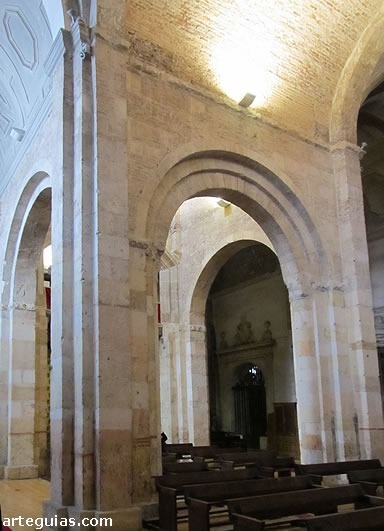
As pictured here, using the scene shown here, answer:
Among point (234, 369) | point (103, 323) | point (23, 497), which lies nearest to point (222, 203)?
point (234, 369)

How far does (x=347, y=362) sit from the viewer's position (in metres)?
10.7

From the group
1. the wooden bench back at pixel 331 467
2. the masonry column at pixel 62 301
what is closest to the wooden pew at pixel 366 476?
the wooden bench back at pixel 331 467

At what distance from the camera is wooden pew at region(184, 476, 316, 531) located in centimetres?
571

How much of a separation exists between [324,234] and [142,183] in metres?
4.14

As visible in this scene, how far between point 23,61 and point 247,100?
4249mm

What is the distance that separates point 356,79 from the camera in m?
11.6

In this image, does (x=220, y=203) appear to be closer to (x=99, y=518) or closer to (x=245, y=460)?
(x=245, y=460)

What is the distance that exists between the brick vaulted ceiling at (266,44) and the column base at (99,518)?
6.84 meters

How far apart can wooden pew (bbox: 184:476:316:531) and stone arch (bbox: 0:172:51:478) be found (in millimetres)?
6643

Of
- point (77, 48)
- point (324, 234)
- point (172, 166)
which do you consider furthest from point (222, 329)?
point (77, 48)

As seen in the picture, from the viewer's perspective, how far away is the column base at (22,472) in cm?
1158

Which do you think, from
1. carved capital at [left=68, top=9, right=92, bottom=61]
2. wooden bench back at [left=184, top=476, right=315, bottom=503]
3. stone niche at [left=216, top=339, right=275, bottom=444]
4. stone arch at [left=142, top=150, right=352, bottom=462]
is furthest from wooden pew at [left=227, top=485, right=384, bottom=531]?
stone niche at [left=216, top=339, right=275, bottom=444]

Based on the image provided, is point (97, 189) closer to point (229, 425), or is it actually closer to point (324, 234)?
point (324, 234)

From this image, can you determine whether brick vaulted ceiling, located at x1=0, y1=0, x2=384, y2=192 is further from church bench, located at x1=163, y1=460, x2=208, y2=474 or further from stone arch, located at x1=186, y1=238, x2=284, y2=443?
church bench, located at x1=163, y1=460, x2=208, y2=474
